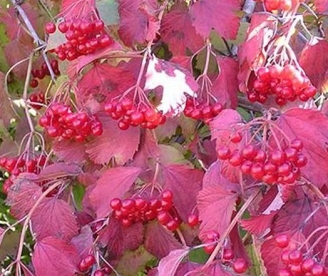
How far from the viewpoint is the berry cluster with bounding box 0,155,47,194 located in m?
1.53

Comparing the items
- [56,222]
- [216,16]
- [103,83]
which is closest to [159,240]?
[56,222]

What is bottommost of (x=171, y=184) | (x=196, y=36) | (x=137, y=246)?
(x=137, y=246)

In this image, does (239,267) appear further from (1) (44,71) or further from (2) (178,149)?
(1) (44,71)

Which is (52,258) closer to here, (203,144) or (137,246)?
(137,246)

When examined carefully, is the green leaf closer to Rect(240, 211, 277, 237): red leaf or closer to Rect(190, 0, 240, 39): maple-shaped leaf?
Rect(190, 0, 240, 39): maple-shaped leaf

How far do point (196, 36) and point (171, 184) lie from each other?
0.31 meters

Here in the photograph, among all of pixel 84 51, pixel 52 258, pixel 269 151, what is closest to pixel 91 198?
pixel 52 258

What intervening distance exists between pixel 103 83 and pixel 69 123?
0.32ft

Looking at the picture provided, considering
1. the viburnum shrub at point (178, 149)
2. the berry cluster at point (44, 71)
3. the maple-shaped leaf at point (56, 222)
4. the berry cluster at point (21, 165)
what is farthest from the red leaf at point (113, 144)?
the berry cluster at point (44, 71)

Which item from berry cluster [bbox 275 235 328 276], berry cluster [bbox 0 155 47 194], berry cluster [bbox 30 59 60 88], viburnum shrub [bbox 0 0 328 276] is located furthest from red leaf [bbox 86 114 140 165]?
berry cluster [bbox 30 59 60 88]

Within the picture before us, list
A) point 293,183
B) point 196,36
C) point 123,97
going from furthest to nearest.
A: point 196,36 < point 123,97 < point 293,183

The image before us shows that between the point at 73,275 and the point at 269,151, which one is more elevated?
the point at 269,151

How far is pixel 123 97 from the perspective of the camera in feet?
4.13

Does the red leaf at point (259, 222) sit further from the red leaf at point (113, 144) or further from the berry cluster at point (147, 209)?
the red leaf at point (113, 144)
